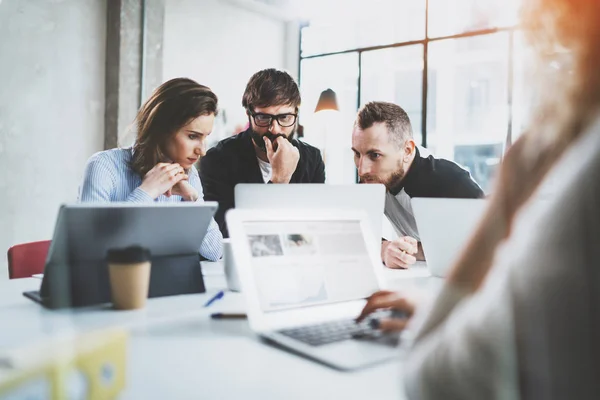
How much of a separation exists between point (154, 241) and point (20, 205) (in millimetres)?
3532

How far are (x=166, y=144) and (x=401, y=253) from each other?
1.13 meters

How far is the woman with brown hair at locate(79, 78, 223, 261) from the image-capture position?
2.04 meters

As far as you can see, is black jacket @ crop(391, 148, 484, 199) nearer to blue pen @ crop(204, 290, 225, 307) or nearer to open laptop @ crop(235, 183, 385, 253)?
open laptop @ crop(235, 183, 385, 253)

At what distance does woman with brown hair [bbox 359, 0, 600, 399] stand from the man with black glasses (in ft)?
5.73

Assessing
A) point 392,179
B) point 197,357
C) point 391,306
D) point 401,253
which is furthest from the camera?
point 392,179

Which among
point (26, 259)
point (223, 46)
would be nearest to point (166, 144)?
point (26, 259)

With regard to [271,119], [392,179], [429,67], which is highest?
[429,67]

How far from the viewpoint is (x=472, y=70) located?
5.90 m

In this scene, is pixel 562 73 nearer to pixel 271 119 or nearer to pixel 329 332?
pixel 329 332

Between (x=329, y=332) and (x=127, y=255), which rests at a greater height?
(x=127, y=255)

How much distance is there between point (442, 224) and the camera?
1428 mm

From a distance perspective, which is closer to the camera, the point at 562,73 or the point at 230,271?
the point at 562,73

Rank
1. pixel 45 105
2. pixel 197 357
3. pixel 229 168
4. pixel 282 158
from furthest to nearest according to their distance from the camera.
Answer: pixel 45 105 < pixel 229 168 < pixel 282 158 < pixel 197 357

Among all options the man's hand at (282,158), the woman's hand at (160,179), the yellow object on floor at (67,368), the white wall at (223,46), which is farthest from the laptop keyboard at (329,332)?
the white wall at (223,46)
